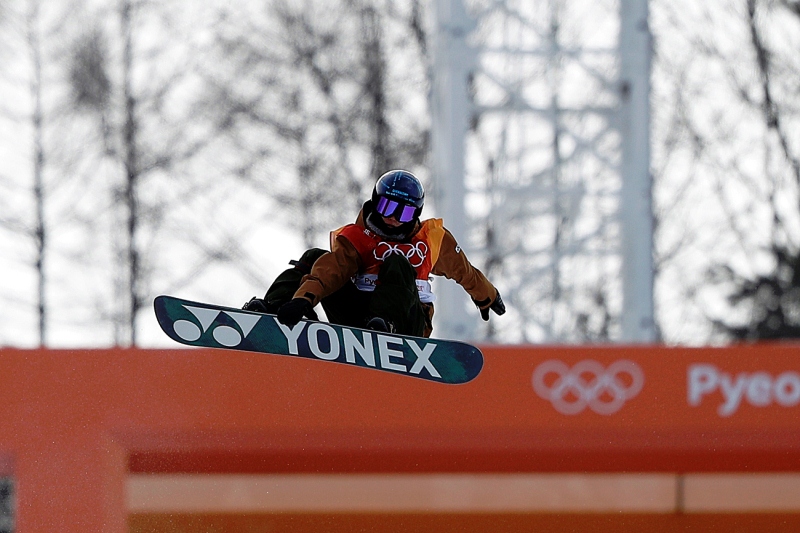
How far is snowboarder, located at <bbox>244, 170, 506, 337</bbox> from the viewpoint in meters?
5.23

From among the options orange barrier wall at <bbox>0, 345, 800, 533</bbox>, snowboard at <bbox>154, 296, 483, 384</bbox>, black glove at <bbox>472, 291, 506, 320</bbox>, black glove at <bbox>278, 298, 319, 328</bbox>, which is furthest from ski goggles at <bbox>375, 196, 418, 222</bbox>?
orange barrier wall at <bbox>0, 345, 800, 533</bbox>

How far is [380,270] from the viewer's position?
5.31 metres

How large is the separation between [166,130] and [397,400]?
7680 mm

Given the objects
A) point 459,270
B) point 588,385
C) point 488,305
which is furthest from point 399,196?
point 588,385

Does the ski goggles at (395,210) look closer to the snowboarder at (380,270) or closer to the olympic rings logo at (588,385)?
the snowboarder at (380,270)

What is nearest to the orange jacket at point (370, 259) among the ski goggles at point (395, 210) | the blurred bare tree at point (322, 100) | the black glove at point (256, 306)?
the ski goggles at point (395, 210)

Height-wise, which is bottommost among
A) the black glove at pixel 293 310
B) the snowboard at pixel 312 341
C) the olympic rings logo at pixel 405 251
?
the snowboard at pixel 312 341

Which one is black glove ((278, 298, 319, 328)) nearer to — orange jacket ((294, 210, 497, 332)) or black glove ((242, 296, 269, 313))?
orange jacket ((294, 210, 497, 332))

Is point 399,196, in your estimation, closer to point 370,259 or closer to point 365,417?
point 370,259

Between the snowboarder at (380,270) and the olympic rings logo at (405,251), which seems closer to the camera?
the snowboarder at (380,270)

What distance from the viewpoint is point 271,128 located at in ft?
48.1

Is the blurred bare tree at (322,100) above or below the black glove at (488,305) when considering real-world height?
above

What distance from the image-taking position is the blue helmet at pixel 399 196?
5.20 m

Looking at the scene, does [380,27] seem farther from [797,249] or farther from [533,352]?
[533,352]
